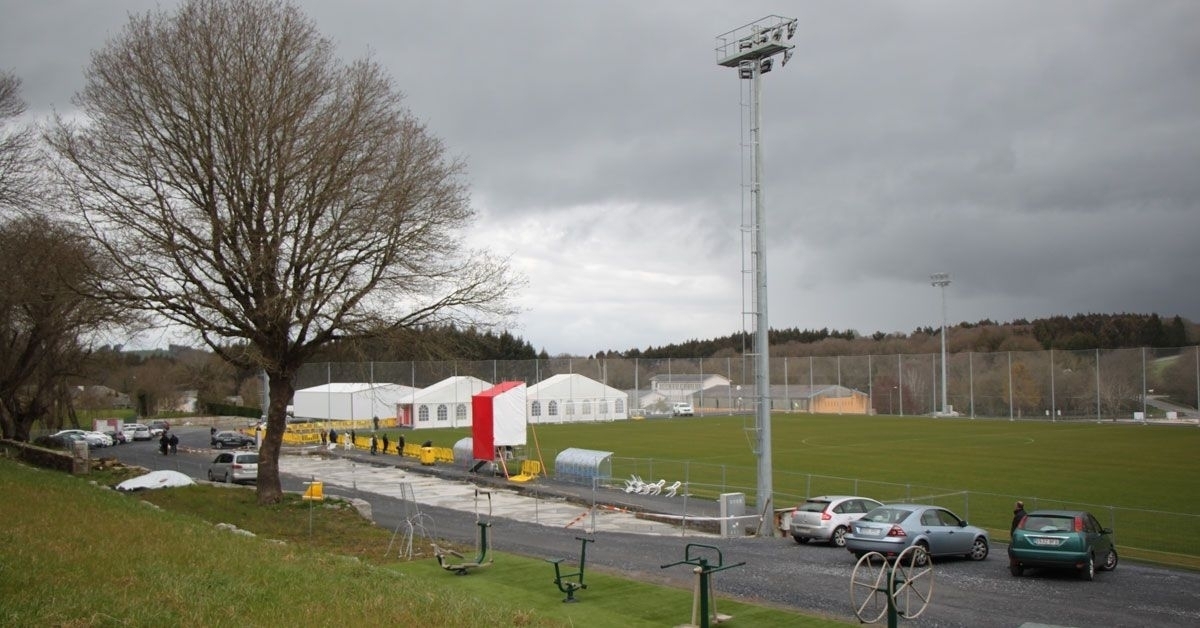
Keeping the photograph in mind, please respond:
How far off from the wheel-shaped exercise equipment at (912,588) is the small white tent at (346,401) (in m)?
65.3

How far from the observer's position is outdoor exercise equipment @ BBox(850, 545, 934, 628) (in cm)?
1127

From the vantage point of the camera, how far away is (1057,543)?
726 inches

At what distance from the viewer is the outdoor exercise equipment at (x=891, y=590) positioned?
1127 cm

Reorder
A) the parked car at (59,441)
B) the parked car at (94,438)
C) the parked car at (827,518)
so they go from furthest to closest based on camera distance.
A: the parked car at (94,438)
the parked car at (59,441)
the parked car at (827,518)

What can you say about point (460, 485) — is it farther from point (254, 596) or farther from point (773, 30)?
point (254, 596)

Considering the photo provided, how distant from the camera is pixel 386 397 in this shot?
Answer: 266 feet

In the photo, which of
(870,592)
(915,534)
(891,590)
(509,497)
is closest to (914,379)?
(509,497)

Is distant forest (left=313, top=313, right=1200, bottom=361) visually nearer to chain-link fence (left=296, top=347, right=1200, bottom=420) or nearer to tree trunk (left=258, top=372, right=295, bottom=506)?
chain-link fence (left=296, top=347, right=1200, bottom=420)

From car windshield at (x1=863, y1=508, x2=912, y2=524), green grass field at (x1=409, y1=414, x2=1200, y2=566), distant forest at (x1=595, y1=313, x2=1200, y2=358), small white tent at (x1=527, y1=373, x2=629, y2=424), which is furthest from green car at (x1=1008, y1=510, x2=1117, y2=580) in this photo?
distant forest at (x1=595, y1=313, x2=1200, y2=358)

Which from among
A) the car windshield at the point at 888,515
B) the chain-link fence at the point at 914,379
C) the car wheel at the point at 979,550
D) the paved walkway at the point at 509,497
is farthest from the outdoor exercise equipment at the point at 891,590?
the chain-link fence at the point at 914,379

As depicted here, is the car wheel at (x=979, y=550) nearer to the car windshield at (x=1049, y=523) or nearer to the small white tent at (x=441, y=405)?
the car windshield at (x=1049, y=523)

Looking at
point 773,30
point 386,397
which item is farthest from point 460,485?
point 386,397

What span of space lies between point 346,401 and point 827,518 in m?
65.2

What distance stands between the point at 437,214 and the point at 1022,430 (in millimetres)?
57814
